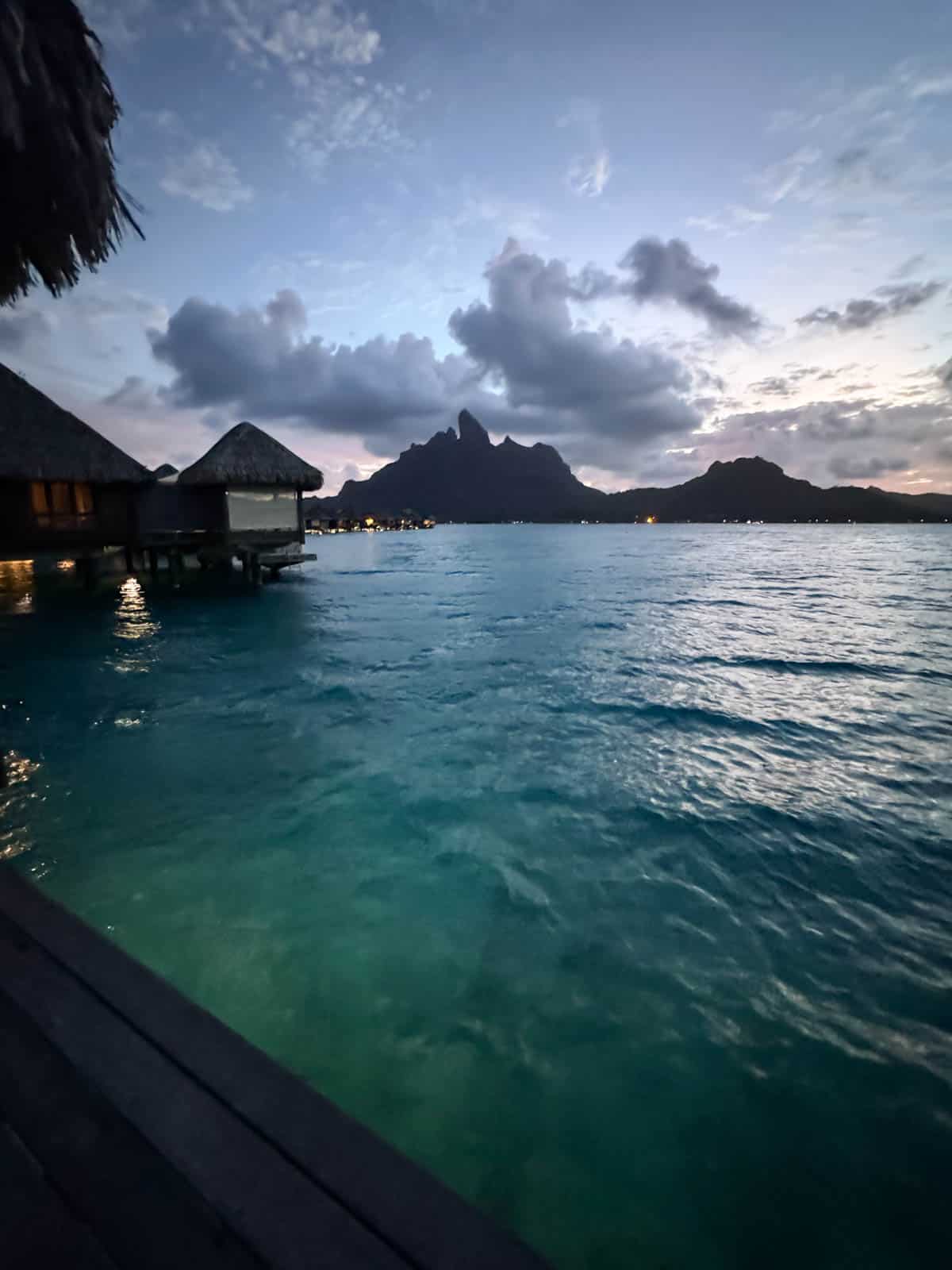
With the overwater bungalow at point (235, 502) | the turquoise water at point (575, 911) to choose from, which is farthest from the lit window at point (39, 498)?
the turquoise water at point (575, 911)

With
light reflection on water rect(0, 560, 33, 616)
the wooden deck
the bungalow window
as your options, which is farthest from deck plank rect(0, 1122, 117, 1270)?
light reflection on water rect(0, 560, 33, 616)

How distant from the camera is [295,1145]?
1.66 meters

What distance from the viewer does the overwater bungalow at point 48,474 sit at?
57.7 feet

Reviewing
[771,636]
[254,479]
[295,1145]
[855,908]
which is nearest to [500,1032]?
[295,1145]

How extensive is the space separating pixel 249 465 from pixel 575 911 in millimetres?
22701

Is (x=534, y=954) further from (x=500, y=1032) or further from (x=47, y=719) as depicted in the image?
(x=47, y=719)

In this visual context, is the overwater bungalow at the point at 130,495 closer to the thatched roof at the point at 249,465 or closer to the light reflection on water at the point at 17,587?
the thatched roof at the point at 249,465

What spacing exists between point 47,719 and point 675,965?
33.1 feet

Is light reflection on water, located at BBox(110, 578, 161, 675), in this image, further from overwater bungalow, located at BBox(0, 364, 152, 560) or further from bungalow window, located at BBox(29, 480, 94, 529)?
bungalow window, located at BBox(29, 480, 94, 529)

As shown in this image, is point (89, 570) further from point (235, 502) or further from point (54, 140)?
point (54, 140)

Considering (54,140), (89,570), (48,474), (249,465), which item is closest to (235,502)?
(249,465)

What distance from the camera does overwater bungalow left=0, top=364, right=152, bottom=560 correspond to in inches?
692

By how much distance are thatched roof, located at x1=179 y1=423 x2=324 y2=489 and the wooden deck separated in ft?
76.1

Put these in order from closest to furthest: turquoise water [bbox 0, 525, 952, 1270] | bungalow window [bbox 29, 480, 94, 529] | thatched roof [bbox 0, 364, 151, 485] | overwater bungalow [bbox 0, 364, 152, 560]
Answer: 1. turquoise water [bbox 0, 525, 952, 1270]
2. thatched roof [bbox 0, 364, 151, 485]
3. overwater bungalow [bbox 0, 364, 152, 560]
4. bungalow window [bbox 29, 480, 94, 529]
